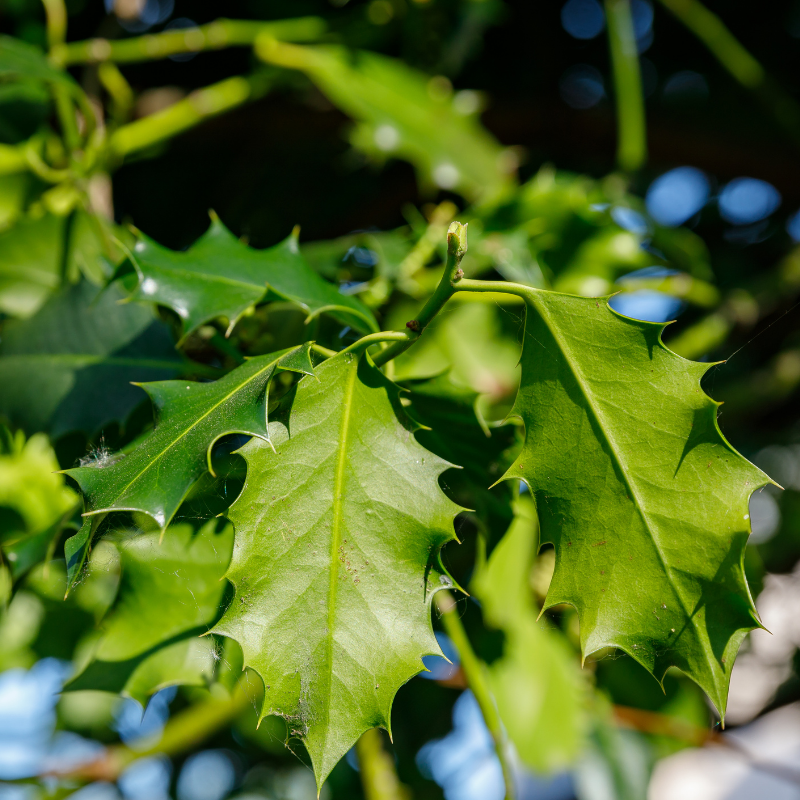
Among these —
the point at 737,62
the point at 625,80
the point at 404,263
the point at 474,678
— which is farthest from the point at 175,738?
the point at 737,62

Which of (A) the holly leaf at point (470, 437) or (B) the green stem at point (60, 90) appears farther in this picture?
(B) the green stem at point (60, 90)

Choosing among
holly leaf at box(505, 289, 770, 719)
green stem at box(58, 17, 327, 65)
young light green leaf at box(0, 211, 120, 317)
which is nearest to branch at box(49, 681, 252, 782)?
young light green leaf at box(0, 211, 120, 317)

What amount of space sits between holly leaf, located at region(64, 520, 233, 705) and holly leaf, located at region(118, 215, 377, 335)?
0.55ft

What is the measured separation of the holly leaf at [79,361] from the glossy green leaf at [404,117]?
1.66 feet

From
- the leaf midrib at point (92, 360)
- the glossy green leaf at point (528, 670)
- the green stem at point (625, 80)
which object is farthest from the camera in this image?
the green stem at point (625, 80)

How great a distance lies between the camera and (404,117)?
3.26 ft

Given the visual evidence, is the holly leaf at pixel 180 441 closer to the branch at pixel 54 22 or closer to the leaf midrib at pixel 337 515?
the leaf midrib at pixel 337 515

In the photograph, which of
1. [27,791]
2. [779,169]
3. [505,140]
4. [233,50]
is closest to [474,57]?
[505,140]

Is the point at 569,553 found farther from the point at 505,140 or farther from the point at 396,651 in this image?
the point at 505,140

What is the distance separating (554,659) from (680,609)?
2.36 ft

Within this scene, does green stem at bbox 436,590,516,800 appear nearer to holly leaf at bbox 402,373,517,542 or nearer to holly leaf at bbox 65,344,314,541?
holly leaf at bbox 402,373,517,542

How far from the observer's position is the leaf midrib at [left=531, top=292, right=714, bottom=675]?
38cm

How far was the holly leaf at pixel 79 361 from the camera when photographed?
1.83 feet

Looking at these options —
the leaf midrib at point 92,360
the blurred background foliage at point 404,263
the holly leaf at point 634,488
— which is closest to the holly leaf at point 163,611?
the blurred background foliage at point 404,263
